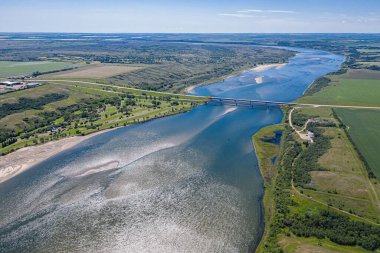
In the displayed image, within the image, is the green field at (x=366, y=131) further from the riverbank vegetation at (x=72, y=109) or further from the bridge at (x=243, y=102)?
the riverbank vegetation at (x=72, y=109)

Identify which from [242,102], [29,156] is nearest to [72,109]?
[29,156]

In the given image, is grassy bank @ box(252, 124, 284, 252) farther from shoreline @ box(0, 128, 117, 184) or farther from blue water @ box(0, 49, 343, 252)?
shoreline @ box(0, 128, 117, 184)

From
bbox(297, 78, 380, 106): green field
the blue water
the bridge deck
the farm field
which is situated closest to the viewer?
the blue water

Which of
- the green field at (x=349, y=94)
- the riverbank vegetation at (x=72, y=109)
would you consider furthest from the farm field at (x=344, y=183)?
the riverbank vegetation at (x=72, y=109)

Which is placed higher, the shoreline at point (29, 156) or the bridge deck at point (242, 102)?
the bridge deck at point (242, 102)

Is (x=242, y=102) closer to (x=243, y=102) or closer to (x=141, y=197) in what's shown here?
(x=243, y=102)

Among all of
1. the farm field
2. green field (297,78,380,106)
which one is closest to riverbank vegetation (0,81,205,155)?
green field (297,78,380,106)
